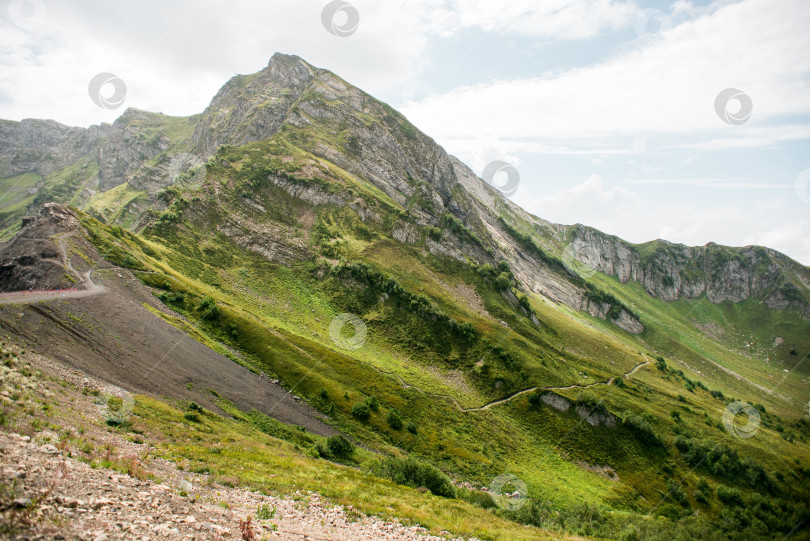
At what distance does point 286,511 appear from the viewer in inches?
809

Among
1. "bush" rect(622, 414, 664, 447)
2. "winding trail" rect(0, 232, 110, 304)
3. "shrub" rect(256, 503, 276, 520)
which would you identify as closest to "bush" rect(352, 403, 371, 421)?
"shrub" rect(256, 503, 276, 520)

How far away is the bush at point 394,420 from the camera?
60.9m

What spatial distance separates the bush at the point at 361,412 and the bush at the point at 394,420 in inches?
150

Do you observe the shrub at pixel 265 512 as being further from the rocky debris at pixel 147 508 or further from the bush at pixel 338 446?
the bush at pixel 338 446

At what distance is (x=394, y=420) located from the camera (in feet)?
201

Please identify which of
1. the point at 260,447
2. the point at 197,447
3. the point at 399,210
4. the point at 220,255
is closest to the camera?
the point at 197,447

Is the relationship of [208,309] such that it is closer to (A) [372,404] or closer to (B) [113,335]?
(B) [113,335]

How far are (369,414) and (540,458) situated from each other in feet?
117

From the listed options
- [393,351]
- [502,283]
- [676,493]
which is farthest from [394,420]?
[502,283]

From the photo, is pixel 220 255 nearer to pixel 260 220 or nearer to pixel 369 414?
pixel 260 220

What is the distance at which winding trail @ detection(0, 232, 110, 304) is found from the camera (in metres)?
Result: 46.2

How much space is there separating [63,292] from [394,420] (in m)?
57.7

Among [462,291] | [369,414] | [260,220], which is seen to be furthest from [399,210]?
[369,414]

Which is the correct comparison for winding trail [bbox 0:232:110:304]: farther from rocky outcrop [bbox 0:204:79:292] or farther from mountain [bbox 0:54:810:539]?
rocky outcrop [bbox 0:204:79:292]
